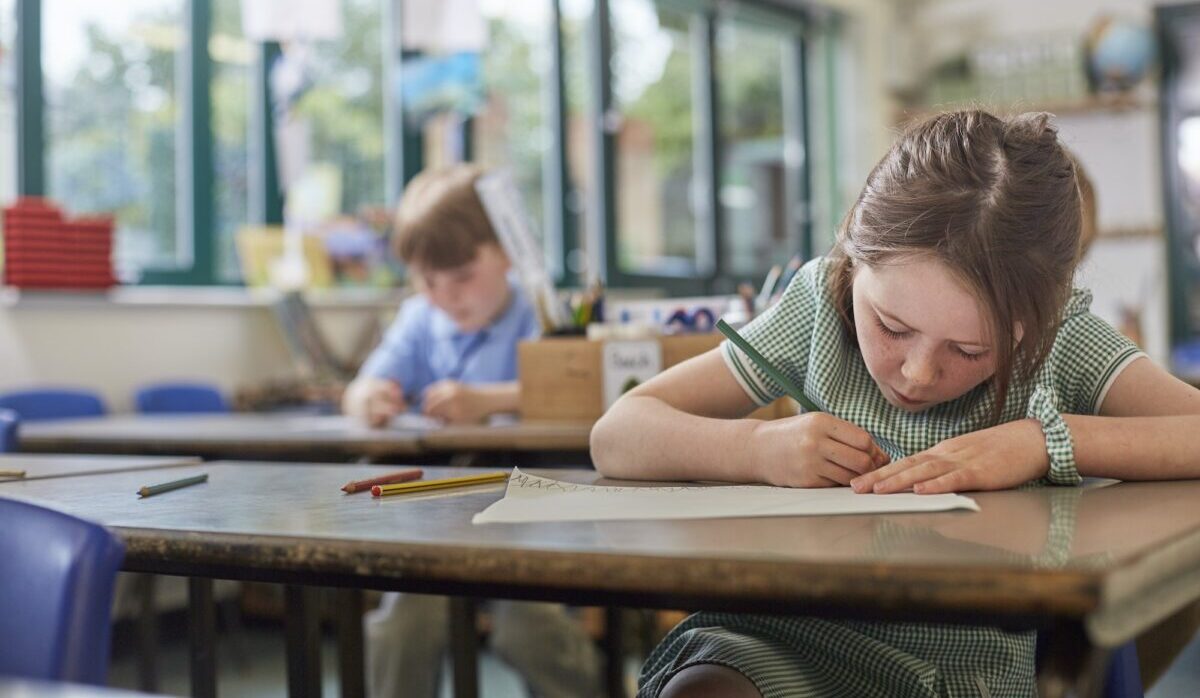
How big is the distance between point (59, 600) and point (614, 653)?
5.19 feet

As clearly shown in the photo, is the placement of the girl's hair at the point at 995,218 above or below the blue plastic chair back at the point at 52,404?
above

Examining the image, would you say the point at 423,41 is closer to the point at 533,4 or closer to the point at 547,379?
the point at 533,4

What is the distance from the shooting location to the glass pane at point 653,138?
595cm

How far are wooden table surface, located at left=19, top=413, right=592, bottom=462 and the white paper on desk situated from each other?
2.09 feet

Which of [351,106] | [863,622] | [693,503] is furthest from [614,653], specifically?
[351,106]

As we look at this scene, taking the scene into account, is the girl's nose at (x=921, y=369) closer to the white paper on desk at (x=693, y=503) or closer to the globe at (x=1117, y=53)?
the white paper on desk at (x=693, y=503)

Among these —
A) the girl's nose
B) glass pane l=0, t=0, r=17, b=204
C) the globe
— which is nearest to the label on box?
the girl's nose

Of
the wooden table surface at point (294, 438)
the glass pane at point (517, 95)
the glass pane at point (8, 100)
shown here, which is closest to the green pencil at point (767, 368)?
the wooden table surface at point (294, 438)

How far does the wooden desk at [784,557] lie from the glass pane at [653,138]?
4.96 meters

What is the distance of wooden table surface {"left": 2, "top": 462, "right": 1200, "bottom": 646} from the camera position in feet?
2.26

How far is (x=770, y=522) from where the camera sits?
88 centimetres

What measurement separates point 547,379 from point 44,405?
1628 millimetres

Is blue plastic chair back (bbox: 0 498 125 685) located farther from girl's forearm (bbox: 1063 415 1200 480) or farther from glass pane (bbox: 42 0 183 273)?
glass pane (bbox: 42 0 183 273)

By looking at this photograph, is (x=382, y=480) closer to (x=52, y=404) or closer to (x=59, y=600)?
(x=59, y=600)
